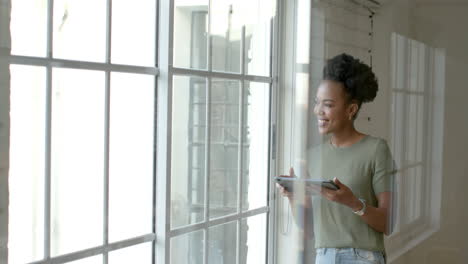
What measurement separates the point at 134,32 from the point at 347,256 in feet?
2.92

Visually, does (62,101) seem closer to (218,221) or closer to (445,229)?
(218,221)

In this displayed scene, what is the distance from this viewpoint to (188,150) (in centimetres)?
192

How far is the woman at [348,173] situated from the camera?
5.83 feet

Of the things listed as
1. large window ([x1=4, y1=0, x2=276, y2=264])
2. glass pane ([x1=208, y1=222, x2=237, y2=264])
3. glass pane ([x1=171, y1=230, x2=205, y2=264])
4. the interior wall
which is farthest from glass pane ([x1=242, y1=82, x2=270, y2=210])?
the interior wall

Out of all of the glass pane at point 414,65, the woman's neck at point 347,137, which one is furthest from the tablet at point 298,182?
the glass pane at point 414,65

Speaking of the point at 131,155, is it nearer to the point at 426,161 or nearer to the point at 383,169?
the point at 383,169

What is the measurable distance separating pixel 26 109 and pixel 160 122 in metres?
0.47

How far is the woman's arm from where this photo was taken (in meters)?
1.77

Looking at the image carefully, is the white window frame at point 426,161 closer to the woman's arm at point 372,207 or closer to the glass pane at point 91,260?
the woman's arm at point 372,207

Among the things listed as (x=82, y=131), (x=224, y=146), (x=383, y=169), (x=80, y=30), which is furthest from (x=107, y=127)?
(x=383, y=169)

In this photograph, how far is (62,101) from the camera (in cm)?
152

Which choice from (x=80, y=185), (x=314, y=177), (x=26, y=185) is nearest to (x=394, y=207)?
(x=314, y=177)

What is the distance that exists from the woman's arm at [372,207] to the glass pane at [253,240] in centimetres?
36

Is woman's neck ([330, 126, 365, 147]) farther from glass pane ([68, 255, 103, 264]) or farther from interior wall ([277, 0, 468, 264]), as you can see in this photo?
glass pane ([68, 255, 103, 264])
